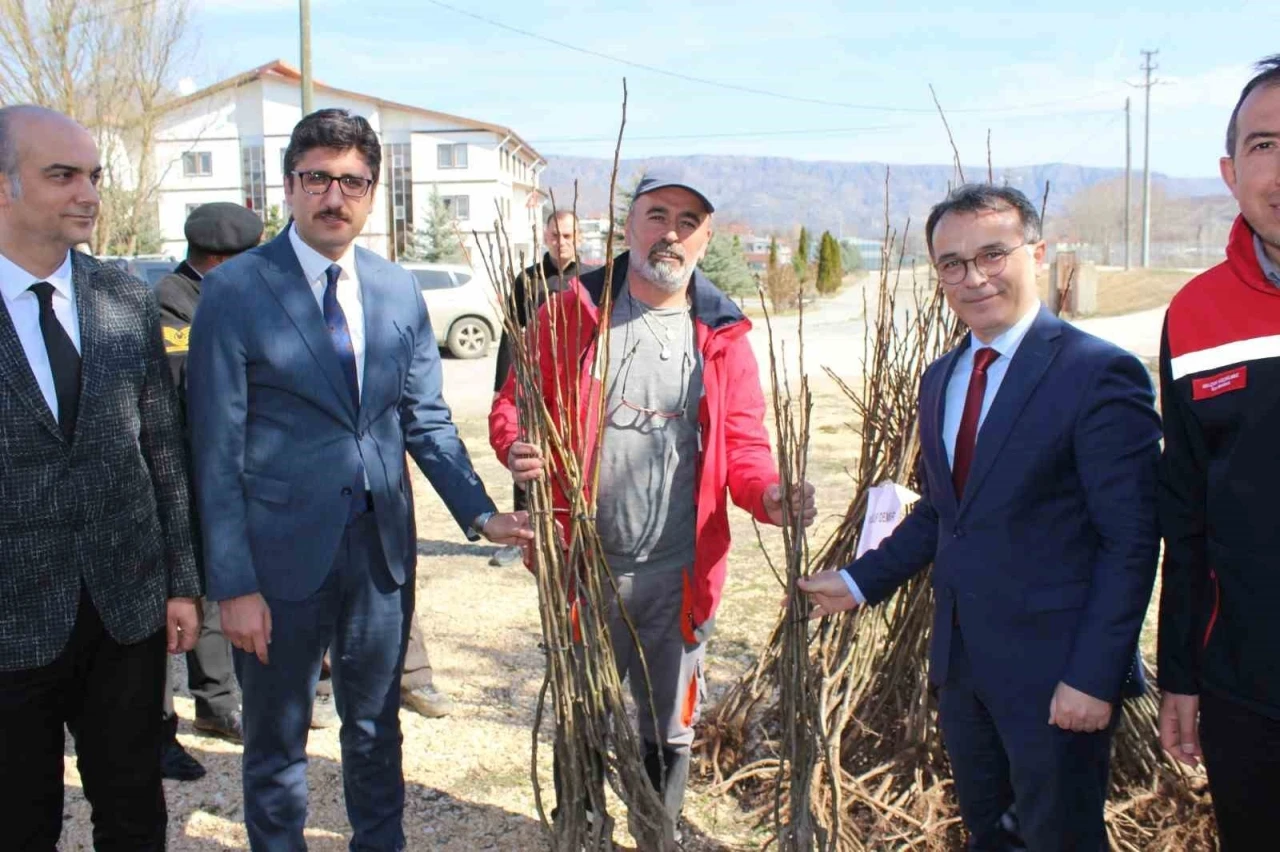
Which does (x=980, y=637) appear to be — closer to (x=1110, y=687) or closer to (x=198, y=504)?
(x=1110, y=687)

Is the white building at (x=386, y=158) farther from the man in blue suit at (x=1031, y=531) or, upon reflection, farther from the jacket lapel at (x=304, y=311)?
the man in blue suit at (x=1031, y=531)

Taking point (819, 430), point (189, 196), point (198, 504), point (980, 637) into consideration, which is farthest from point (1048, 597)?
point (189, 196)

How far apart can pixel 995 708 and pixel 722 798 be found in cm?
135

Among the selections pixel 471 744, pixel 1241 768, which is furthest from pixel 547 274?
pixel 1241 768

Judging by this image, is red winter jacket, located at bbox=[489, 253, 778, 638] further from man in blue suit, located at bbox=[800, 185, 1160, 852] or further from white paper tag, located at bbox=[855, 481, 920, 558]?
man in blue suit, located at bbox=[800, 185, 1160, 852]

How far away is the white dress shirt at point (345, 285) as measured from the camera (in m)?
2.26

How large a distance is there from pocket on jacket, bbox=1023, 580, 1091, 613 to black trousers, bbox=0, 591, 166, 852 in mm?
1826

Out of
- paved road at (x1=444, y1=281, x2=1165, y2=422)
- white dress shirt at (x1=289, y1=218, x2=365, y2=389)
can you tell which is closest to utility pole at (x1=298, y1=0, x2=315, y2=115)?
paved road at (x1=444, y1=281, x2=1165, y2=422)

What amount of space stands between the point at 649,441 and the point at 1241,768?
138cm

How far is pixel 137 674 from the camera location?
6.92 ft

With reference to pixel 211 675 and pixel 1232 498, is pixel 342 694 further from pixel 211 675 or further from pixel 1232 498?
pixel 1232 498

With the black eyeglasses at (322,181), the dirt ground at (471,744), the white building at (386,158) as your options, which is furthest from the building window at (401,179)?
the black eyeglasses at (322,181)

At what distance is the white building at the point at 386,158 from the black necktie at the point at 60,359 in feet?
112

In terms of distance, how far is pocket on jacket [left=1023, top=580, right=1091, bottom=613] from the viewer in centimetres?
180
